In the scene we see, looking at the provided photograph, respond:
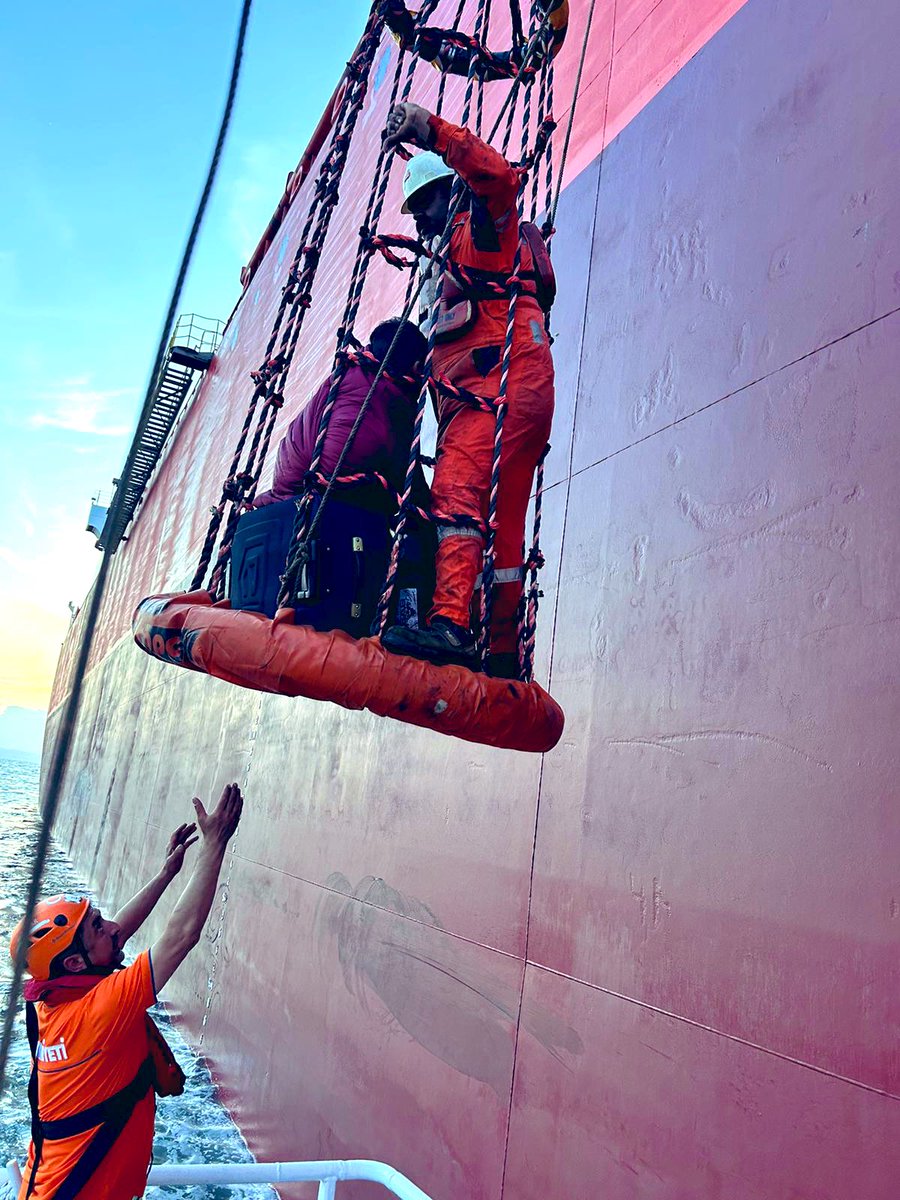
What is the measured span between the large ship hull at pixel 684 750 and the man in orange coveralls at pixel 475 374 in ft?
1.69

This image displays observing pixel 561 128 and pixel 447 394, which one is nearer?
pixel 447 394

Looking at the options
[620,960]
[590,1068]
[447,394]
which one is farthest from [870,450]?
[590,1068]

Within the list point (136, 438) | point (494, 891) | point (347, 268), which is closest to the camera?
point (136, 438)

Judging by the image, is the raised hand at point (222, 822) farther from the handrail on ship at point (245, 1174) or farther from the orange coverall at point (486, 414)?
the orange coverall at point (486, 414)

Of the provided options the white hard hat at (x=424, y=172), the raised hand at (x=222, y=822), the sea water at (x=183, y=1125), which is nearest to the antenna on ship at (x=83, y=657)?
the white hard hat at (x=424, y=172)

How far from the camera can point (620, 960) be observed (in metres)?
2.19

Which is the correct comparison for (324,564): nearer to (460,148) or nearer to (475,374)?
(475,374)

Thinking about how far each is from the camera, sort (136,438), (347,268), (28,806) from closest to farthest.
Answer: (136,438)
(347,268)
(28,806)

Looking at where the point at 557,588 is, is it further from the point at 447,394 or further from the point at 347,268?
the point at 347,268

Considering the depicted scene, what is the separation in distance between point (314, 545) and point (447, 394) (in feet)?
1.75

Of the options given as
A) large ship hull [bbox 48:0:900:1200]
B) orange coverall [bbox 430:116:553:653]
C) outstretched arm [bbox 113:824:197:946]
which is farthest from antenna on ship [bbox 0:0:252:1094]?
large ship hull [bbox 48:0:900:1200]

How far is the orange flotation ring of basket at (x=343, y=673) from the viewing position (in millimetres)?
1743

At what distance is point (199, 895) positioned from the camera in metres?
2.40

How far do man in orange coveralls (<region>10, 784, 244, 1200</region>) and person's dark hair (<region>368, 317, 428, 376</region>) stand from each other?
1202 mm
